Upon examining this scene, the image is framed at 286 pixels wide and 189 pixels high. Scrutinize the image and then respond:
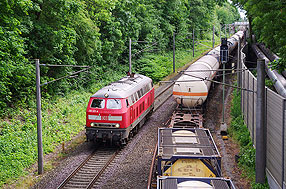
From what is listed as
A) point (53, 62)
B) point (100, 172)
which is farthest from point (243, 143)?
point (53, 62)

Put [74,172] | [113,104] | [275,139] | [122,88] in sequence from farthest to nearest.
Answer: [122,88] < [113,104] < [74,172] < [275,139]

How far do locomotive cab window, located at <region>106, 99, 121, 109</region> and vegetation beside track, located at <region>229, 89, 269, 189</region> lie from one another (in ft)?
22.0

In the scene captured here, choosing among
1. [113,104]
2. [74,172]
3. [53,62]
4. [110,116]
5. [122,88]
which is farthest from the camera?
[53,62]

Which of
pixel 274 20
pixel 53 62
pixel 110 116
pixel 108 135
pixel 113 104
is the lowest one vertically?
pixel 108 135

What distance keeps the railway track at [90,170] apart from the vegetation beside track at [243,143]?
6.42 metres

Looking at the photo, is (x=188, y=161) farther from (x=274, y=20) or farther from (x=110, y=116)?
(x=110, y=116)

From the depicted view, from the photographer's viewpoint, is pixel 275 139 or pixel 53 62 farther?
pixel 53 62

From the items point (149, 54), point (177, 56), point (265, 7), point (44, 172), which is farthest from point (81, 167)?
point (177, 56)

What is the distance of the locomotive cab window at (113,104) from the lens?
18328 millimetres

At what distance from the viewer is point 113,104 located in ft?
60.4

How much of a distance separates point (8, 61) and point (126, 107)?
671 cm

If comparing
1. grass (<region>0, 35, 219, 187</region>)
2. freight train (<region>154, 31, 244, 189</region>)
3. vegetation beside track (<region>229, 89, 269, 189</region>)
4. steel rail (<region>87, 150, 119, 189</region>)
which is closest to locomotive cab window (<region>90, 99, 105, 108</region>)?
steel rail (<region>87, 150, 119, 189</region>)

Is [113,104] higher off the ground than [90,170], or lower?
higher

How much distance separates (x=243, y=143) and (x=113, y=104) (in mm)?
7328
